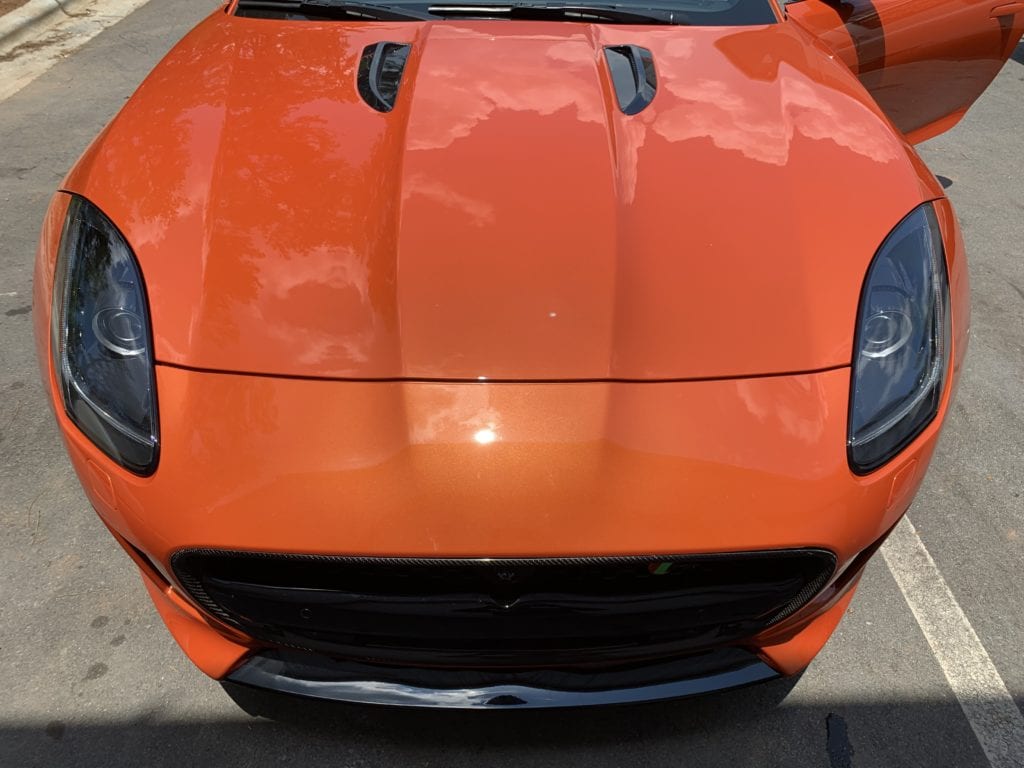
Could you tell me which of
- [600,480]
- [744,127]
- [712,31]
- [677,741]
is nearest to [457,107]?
[744,127]

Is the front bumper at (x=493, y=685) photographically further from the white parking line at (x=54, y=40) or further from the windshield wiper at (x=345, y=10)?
the white parking line at (x=54, y=40)

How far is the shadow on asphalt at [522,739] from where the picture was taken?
1.83m

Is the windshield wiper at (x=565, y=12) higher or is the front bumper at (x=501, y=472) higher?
the windshield wiper at (x=565, y=12)

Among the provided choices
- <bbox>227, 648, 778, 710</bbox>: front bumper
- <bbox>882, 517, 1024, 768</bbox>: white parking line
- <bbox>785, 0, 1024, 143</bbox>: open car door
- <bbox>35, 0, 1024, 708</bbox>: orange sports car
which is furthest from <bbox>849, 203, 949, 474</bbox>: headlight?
<bbox>785, 0, 1024, 143</bbox>: open car door

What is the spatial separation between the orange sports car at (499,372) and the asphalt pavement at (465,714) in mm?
278

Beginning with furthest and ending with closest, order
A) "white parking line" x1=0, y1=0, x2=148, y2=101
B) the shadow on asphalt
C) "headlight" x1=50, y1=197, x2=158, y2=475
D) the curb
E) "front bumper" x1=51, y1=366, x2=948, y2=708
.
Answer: the curb, "white parking line" x1=0, y1=0, x2=148, y2=101, the shadow on asphalt, "headlight" x1=50, y1=197, x2=158, y2=475, "front bumper" x1=51, y1=366, x2=948, y2=708

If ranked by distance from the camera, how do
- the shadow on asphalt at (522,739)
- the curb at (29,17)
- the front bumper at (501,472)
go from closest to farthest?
the front bumper at (501,472) → the shadow on asphalt at (522,739) → the curb at (29,17)

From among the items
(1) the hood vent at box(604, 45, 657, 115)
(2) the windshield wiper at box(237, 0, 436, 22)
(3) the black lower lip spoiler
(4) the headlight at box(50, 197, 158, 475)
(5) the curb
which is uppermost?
(2) the windshield wiper at box(237, 0, 436, 22)

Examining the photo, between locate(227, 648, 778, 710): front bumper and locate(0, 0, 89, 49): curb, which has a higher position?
locate(0, 0, 89, 49): curb

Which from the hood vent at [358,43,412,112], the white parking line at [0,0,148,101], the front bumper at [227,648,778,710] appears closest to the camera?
the front bumper at [227,648,778,710]

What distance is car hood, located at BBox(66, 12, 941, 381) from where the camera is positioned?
5.07ft

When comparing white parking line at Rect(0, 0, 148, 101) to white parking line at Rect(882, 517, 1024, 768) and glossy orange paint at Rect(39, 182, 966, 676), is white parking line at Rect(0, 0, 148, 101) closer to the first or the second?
glossy orange paint at Rect(39, 182, 966, 676)

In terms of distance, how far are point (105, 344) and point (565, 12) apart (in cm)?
147

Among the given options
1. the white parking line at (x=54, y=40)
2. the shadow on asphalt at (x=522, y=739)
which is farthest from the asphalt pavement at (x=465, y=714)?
the white parking line at (x=54, y=40)
